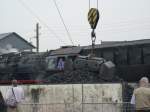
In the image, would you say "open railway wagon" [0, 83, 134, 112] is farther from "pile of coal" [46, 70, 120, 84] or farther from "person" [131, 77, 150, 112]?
"pile of coal" [46, 70, 120, 84]

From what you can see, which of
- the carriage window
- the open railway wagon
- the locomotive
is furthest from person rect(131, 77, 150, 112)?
the carriage window

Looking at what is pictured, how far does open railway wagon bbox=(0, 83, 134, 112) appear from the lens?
13.4m

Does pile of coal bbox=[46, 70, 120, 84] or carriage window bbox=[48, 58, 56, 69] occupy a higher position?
carriage window bbox=[48, 58, 56, 69]

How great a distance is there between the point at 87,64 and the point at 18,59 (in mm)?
7375

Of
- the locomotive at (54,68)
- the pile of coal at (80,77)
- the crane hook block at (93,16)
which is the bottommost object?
the pile of coal at (80,77)

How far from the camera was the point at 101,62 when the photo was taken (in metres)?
20.8

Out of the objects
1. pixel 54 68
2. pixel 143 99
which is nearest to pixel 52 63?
pixel 54 68

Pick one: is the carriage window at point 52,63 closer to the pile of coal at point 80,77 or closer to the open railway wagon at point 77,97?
the pile of coal at point 80,77

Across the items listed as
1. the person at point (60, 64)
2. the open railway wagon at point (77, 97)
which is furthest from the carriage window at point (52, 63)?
the open railway wagon at point (77, 97)

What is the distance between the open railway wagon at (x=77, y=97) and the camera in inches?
529

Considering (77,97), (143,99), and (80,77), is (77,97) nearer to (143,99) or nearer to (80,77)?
(80,77)

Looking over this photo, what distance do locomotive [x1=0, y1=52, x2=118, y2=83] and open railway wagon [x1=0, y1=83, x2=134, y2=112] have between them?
8.10ft

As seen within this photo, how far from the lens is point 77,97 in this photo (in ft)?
54.0

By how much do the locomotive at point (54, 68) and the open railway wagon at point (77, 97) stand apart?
2.47 meters
